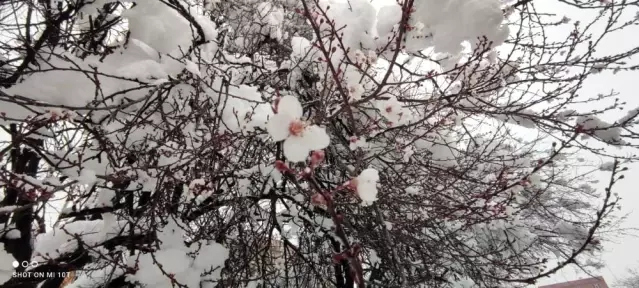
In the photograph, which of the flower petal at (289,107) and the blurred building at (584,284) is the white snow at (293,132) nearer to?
the flower petal at (289,107)

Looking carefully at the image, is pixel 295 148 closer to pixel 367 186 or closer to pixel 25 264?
pixel 367 186

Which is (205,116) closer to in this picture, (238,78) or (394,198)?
(238,78)

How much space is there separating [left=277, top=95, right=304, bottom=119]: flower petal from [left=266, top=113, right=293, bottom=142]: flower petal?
0.04 feet

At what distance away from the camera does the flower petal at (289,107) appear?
1.03 meters

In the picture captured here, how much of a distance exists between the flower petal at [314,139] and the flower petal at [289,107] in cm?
7

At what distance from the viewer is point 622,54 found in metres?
2.83

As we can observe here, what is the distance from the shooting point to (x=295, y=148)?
42.1 inches

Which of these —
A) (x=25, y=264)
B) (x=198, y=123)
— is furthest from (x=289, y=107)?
(x=25, y=264)

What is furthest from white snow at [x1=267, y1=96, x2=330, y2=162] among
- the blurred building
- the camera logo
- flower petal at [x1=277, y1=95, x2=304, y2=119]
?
the blurred building

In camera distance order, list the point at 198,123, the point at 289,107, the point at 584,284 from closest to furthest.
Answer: the point at 289,107 < the point at 198,123 < the point at 584,284

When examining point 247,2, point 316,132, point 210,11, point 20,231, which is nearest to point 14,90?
point 20,231

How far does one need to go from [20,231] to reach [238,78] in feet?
7.92

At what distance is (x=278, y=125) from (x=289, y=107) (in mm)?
64

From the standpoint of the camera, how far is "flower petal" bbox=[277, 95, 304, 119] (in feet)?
3.39
